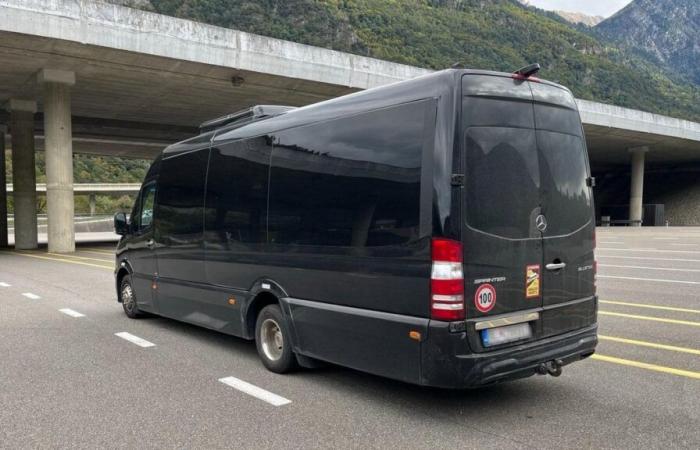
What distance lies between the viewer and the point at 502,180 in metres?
4.20

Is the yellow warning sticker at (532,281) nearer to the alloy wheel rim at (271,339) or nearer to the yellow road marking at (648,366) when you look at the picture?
the yellow road marking at (648,366)

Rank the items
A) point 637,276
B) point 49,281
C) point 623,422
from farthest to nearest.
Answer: point 49,281
point 637,276
point 623,422

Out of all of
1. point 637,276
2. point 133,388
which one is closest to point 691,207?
point 637,276

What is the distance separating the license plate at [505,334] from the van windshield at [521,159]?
2.17 ft

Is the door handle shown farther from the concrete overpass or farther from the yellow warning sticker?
the concrete overpass

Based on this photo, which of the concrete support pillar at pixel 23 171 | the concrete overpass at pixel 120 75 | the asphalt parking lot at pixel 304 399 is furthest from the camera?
the concrete support pillar at pixel 23 171

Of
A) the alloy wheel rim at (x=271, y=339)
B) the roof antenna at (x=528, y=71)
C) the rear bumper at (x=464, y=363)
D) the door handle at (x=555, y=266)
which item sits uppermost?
the roof antenna at (x=528, y=71)

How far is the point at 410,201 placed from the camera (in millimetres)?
4074

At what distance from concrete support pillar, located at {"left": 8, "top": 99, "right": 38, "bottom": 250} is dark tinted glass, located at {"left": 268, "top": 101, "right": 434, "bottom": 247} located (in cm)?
2436

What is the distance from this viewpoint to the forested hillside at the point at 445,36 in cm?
7781

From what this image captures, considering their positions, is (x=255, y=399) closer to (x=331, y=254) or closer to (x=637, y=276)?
(x=331, y=254)

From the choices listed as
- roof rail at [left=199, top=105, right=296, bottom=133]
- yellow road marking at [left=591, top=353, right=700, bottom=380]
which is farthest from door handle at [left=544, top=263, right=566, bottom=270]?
roof rail at [left=199, top=105, right=296, bottom=133]

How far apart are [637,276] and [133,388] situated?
33.6ft

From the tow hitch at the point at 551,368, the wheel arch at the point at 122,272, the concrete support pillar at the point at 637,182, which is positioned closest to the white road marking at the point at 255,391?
the tow hitch at the point at 551,368
